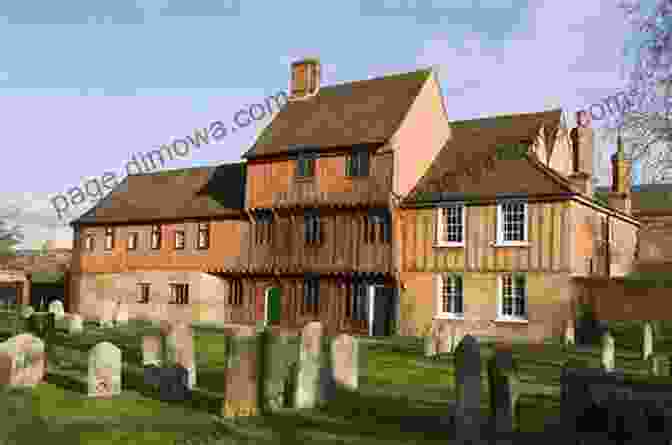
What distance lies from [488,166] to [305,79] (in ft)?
40.4

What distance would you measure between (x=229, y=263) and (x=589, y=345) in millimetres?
18526

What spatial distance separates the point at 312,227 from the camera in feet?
113

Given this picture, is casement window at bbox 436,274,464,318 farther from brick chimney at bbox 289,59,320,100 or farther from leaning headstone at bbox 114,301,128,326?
leaning headstone at bbox 114,301,128,326

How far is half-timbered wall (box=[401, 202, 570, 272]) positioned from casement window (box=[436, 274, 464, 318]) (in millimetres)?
538

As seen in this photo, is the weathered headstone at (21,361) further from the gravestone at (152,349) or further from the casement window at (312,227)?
the casement window at (312,227)

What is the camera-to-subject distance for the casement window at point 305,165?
1355 inches

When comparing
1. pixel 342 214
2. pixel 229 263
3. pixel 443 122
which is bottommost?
pixel 229 263

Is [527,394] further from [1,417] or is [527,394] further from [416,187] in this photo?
[416,187]

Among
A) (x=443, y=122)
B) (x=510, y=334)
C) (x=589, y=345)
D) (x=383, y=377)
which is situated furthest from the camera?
(x=443, y=122)

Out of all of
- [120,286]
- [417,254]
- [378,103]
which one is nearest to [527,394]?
[417,254]

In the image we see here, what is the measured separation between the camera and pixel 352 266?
3278 cm

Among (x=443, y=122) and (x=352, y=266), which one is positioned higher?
(x=443, y=122)

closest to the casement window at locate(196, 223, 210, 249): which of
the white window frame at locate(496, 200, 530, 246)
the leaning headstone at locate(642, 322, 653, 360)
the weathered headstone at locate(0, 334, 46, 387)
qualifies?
the white window frame at locate(496, 200, 530, 246)

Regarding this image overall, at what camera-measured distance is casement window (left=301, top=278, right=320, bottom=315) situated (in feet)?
112
